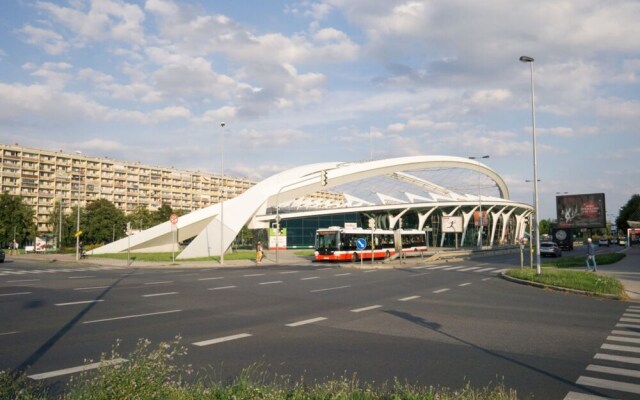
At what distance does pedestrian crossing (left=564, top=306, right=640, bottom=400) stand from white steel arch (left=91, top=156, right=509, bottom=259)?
3431 centimetres

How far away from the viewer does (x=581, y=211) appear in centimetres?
5678

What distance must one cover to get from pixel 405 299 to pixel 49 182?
398ft

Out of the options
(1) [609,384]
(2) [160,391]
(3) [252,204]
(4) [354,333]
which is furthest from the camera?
(3) [252,204]

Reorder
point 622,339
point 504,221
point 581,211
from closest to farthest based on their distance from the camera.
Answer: point 622,339 < point 581,211 < point 504,221

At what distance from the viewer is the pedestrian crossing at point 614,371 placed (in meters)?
6.18

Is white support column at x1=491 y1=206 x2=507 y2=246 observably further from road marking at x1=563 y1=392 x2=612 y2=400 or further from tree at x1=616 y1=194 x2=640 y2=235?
road marking at x1=563 y1=392 x2=612 y2=400

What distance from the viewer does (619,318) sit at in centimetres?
1255

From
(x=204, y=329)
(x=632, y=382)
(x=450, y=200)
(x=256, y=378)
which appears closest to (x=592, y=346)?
(x=632, y=382)

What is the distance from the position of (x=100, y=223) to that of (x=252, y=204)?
37789 mm

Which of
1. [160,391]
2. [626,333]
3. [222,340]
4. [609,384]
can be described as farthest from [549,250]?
[160,391]

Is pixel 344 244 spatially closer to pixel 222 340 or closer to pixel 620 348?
pixel 222 340

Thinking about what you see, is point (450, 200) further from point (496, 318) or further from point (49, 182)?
point (49, 182)

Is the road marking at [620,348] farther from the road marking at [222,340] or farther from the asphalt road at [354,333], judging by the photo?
the road marking at [222,340]

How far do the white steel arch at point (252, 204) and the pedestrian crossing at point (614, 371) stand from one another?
34309mm
